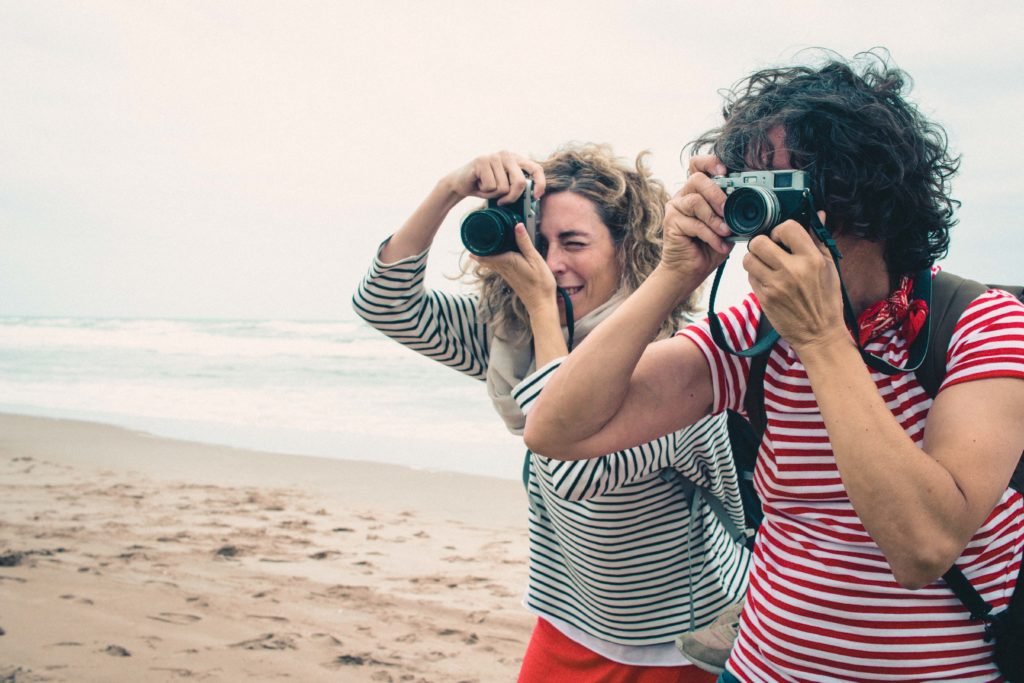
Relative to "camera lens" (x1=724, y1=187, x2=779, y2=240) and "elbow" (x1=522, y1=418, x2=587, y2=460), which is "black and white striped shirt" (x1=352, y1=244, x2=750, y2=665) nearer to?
"elbow" (x1=522, y1=418, x2=587, y2=460)

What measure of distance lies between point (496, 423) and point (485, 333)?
8.08 metres

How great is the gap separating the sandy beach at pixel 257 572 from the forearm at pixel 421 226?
218 cm

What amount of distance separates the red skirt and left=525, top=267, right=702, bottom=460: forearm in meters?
0.66

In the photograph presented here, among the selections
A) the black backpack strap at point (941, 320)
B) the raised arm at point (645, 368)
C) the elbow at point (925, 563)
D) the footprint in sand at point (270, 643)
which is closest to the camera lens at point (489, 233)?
the raised arm at point (645, 368)

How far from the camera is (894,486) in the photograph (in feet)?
3.34

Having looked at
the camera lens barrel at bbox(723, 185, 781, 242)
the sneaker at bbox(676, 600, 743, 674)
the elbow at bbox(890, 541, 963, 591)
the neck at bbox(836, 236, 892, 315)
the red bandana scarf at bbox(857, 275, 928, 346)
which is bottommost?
the sneaker at bbox(676, 600, 743, 674)

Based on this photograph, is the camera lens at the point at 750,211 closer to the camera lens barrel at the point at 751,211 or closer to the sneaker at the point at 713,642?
the camera lens barrel at the point at 751,211

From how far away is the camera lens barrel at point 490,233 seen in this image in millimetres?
1770

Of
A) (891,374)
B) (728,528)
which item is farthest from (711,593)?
(891,374)

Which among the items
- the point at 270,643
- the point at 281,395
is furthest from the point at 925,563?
the point at 281,395

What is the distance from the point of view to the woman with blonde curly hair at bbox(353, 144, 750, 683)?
5.58 feet

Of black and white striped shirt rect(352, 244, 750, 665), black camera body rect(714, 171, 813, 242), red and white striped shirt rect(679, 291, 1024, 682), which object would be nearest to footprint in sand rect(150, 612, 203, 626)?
black and white striped shirt rect(352, 244, 750, 665)

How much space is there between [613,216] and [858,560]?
105 centimetres

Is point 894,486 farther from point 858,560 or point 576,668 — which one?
point 576,668
